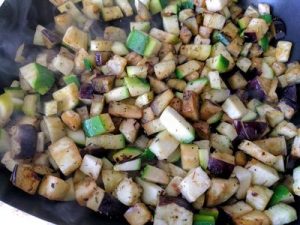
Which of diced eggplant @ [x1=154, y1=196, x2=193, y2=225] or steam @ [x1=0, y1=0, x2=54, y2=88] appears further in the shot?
steam @ [x1=0, y1=0, x2=54, y2=88]

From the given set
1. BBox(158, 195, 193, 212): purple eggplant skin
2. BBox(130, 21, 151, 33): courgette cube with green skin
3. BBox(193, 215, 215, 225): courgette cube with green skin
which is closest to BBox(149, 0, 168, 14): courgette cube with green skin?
BBox(130, 21, 151, 33): courgette cube with green skin

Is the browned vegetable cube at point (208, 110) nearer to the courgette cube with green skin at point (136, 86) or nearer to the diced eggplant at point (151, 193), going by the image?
the courgette cube with green skin at point (136, 86)

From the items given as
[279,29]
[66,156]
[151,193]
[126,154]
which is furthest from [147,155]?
[279,29]

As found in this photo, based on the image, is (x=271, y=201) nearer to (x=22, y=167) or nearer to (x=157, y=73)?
(x=157, y=73)

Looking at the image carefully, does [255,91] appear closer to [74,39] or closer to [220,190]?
[220,190]

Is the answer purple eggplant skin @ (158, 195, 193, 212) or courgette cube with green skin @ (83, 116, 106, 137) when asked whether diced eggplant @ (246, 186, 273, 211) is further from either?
courgette cube with green skin @ (83, 116, 106, 137)

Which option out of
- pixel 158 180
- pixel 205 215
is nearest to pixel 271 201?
pixel 205 215
